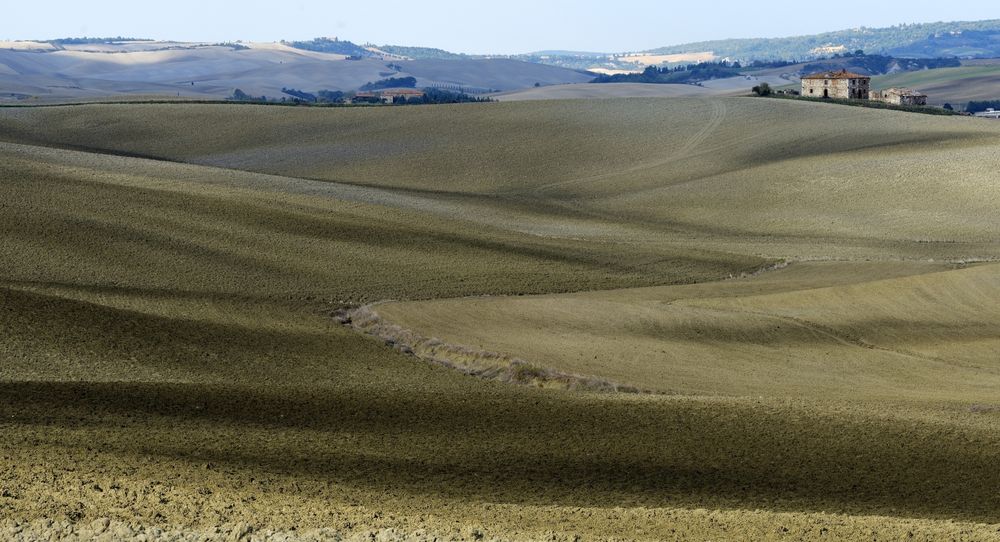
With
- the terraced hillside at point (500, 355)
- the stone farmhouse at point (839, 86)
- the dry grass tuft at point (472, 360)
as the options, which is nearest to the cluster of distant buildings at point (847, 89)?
the stone farmhouse at point (839, 86)

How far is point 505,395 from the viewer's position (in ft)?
77.2

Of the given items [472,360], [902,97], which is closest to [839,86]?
[902,97]

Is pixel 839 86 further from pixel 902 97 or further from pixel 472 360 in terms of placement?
pixel 472 360

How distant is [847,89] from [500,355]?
315 ft

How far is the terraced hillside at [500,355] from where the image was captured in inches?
612

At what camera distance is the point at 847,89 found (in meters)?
116

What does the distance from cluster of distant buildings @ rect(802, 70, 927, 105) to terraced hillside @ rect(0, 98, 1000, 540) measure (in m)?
46.5

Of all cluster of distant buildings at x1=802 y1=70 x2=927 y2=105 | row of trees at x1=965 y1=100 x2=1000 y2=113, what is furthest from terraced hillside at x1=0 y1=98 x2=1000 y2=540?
row of trees at x1=965 y1=100 x2=1000 y2=113

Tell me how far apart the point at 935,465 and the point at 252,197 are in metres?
36.3

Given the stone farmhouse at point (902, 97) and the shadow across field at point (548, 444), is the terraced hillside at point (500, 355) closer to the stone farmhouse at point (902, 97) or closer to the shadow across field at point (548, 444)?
the shadow across field at point (548, 444)

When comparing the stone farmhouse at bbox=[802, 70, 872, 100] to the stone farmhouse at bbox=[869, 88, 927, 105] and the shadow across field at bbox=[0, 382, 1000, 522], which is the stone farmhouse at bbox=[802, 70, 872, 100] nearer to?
the stone farmhouse at bbox=[869, 88, 927, 105]

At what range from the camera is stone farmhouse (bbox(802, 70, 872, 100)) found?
116m

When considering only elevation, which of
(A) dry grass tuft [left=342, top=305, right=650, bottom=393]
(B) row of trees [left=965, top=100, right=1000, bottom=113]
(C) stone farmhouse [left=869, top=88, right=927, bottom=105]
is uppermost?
(C) stone farmhouse [left=869, top=88, right=927, bottom=105]

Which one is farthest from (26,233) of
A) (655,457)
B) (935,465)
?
(935,465)
